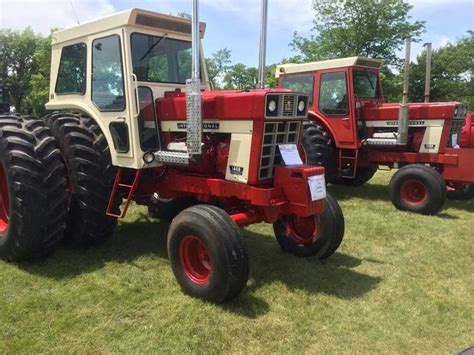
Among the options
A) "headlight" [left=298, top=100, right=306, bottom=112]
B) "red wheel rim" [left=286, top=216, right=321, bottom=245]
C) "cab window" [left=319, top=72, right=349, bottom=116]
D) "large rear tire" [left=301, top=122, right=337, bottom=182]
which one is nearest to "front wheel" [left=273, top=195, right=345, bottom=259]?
"red wheel rim" [left=286, top=216, right=321, bottom=245]

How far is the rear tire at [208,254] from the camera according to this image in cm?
371

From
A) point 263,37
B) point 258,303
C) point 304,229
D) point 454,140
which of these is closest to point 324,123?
point 454,140

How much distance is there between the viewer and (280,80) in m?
9.26

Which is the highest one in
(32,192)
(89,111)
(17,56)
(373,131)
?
(17,56)

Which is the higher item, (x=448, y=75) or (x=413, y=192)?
(x=448, y=75)

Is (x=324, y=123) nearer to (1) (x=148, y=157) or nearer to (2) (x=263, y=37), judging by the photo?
(2) (x=263, y=37)

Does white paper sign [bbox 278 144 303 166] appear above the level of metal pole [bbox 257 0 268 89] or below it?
below

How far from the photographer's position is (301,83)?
8969 mm

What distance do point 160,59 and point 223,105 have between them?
3.54 ft

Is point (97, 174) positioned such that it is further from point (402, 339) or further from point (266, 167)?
point (402, 339)

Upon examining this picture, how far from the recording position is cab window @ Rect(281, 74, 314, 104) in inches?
347

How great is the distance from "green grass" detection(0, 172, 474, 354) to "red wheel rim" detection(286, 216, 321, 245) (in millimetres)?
240

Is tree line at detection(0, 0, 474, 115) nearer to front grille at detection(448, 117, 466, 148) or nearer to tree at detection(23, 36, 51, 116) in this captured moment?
tree at detection(23, 36, 51, 116)

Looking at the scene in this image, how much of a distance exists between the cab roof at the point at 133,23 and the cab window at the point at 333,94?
3798mm
